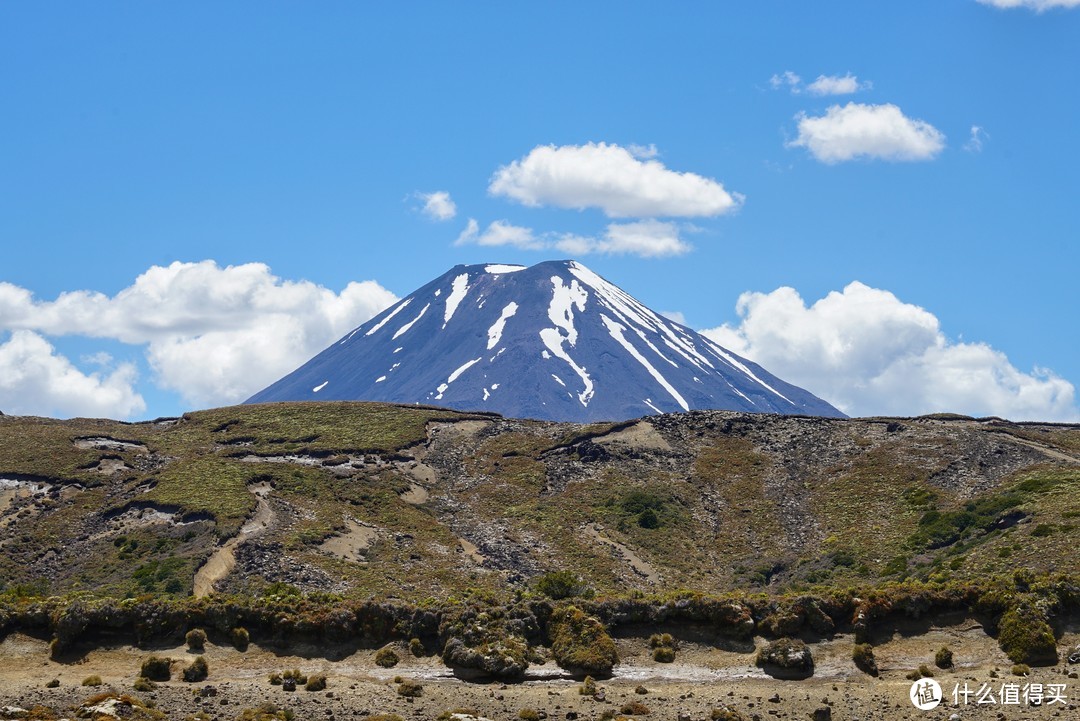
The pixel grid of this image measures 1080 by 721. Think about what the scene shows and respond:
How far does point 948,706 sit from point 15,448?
94.7m

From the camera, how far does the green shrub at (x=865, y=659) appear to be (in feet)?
138

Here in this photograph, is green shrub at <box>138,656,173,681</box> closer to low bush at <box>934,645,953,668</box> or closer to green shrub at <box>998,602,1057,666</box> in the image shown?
low bush at <box>934,645,953,668</box>

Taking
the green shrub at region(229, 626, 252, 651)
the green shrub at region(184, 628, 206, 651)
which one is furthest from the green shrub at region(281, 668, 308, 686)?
the green shrub at region(184, 628, 206, 651)

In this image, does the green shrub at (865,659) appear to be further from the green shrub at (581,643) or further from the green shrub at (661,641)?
the green shrub at (581,643)

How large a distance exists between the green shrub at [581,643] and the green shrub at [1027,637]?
14.6 metres

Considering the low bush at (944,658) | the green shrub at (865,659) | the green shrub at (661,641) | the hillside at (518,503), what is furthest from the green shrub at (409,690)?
the hillside at (518,503)

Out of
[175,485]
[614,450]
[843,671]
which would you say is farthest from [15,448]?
[843,671]

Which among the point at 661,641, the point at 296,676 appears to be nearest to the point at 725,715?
the point at 661,641

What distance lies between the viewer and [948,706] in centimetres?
3822

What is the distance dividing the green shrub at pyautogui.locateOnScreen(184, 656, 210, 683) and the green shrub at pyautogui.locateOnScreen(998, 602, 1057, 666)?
96.9 ft

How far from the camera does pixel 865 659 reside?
42375 millimetres

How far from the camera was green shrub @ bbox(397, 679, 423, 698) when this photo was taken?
3997cm

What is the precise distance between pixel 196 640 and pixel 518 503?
5670 cm

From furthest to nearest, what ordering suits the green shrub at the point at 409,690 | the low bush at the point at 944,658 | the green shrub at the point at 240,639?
the green shrub at the point at 240,639, the low bush at the point at 944,658, the green shrub at the point at 409,690
